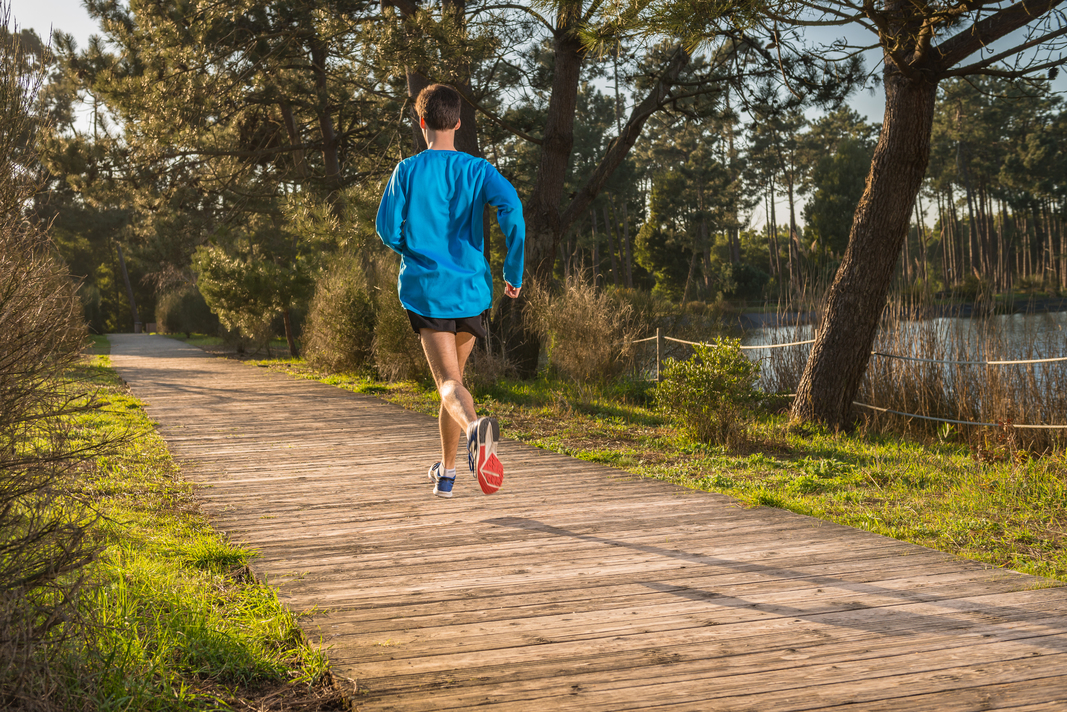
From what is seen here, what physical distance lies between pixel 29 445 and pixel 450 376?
200 cm

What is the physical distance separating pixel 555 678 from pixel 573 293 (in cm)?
879

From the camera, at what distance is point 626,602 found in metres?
3.04

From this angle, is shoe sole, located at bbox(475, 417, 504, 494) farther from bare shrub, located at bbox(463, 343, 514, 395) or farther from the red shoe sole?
bare shrub, located at bbox(463, 343, 514, 395)

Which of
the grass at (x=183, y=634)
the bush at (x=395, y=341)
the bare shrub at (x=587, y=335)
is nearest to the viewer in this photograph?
the grass at (x=183, y=634)

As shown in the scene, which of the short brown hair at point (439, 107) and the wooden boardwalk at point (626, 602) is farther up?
the short brown hair at point (439, 107)

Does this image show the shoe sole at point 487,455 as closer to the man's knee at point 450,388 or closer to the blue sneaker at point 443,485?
the man's knee at point 450,388

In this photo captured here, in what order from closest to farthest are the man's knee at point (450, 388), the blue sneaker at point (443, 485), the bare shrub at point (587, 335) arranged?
the man's knee at point (450, 388) → the blue sneaker at point (443, 485) → the bare shrub at point (587, 335)

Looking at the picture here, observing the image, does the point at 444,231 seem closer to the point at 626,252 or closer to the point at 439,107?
the point at 439,107

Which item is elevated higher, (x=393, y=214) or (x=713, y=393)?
(x=393, y=214)

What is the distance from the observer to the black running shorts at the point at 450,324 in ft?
Result: 13.7

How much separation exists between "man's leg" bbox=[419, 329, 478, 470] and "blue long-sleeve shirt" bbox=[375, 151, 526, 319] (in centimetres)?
13

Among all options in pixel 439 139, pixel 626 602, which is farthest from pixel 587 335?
pixel 626 602

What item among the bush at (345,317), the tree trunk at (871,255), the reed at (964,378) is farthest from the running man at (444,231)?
the bush at (345,317)

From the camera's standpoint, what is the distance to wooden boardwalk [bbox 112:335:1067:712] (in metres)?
2.31
